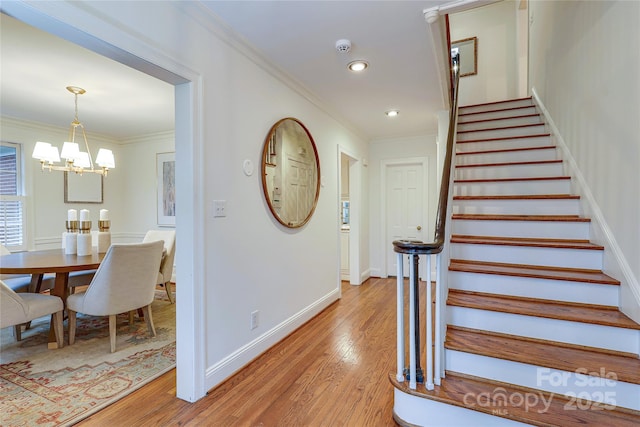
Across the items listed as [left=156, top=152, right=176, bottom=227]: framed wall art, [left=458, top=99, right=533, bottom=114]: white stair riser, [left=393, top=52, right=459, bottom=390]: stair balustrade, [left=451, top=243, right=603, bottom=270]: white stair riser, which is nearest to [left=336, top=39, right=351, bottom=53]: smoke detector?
[left=393, top=52, right=459, bottom=390]: stair balustrade

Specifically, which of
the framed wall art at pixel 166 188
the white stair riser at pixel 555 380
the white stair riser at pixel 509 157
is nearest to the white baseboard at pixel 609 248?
the white stair riser at pixel 509 157

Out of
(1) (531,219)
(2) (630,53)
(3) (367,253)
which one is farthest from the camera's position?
(3) (367,253)

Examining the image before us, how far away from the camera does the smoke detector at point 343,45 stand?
2.10 meters

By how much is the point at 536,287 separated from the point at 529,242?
1.32 ft

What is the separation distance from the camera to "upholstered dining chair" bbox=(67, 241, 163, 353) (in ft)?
7.60

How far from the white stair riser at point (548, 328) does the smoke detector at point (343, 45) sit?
1.89m

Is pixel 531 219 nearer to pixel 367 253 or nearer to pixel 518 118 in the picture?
pixel 518 118

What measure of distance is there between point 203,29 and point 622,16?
244 centimetres

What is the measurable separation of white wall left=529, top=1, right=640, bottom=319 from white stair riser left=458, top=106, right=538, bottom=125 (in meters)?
0.91

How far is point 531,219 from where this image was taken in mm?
2305

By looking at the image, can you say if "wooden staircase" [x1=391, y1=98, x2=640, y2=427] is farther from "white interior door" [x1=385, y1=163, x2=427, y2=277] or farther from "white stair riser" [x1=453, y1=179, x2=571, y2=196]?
"white interior door" [x1=385, y1=163, x2=427, y2=277]

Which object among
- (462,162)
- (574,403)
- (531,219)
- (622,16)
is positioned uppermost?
Answer: (622,16)

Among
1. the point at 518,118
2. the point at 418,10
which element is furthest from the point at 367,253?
the point at 418,10

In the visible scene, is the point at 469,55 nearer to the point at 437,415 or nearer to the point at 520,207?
the point at 520,207
